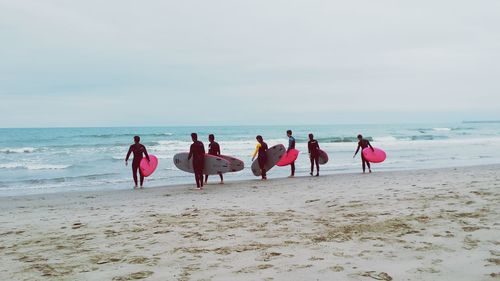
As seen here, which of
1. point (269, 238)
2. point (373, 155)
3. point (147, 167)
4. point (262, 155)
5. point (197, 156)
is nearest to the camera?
point (269, 238)

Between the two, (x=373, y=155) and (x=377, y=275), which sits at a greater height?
(x=373, y=155)

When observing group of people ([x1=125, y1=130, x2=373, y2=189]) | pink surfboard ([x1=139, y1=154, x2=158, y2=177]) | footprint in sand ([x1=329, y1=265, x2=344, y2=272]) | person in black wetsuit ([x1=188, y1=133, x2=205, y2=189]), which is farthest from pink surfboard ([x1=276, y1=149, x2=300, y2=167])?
footprint in sand ([x1=329, y1=265, x2=344, y2=272])

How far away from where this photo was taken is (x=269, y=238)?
17.2 feet

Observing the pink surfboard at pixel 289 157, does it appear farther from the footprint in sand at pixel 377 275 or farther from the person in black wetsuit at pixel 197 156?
the footprint in sand at pixel 377 275

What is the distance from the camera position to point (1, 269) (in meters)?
4.46

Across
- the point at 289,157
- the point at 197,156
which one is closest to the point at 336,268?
the point at 197,156

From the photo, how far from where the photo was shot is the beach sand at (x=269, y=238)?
13.3ft

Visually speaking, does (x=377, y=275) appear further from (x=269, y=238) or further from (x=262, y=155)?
(x=262, y=155)

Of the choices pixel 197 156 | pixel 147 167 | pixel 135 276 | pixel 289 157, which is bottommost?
pixel 135 276

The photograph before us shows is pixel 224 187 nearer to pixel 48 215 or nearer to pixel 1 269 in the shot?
pixel 48 215

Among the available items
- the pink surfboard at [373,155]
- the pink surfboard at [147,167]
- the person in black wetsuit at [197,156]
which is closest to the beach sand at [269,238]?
the person in black wetsuit at [197,156]

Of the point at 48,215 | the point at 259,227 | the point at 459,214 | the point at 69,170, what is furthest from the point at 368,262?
the point at 69,170

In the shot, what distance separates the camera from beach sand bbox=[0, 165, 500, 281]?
13.3 feet

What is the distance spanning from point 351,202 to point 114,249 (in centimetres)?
430
